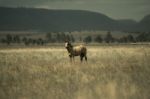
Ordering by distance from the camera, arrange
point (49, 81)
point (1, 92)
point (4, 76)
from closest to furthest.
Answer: point (1, 92)
point (49, 81)
point (4, 76)

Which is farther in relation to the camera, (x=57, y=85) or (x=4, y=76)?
(x=4, y=76)

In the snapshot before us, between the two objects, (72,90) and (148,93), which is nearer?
(148,93)

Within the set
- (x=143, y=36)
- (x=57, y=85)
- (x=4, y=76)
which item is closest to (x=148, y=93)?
(x=57, y=85)

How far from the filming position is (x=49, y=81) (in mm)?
12016

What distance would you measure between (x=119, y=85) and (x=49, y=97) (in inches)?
116

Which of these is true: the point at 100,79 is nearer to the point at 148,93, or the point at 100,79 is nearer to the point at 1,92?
the point at 148,93

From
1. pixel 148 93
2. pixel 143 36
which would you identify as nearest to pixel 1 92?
pixel 148 93

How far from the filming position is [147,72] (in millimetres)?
13820

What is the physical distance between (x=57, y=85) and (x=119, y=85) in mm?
2478

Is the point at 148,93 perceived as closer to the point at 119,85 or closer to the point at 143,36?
the point at 119,85

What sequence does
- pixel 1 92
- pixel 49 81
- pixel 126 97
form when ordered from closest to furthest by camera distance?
pixel 126 97
pixel 1 92
pixel 49 81

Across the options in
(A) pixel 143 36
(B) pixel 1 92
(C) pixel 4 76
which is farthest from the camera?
(A) pixel 143 36

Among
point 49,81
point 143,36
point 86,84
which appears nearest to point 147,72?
point 86,84

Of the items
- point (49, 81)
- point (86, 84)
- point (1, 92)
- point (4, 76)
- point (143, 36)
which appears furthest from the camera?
point (143, 36)
